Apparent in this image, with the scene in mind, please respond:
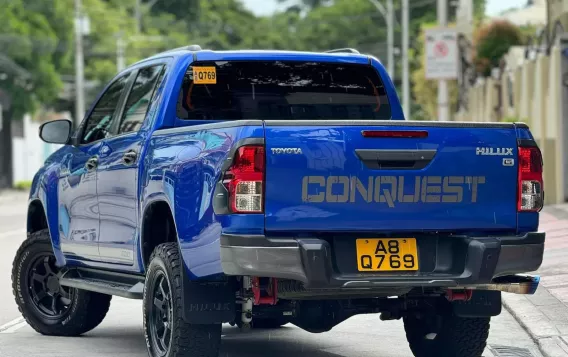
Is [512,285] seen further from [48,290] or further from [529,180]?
[48,290]

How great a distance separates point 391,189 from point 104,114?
3.27 m

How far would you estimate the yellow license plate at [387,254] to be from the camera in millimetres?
7227

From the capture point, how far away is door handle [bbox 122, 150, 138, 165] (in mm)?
8633

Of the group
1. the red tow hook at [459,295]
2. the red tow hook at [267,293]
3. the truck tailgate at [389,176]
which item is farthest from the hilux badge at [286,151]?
the red tow hook at [459,295]

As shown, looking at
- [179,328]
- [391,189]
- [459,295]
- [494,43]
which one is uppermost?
[494,43]

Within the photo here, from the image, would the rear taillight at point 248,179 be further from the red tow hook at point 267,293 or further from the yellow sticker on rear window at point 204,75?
the yellow sticker on rear window at point 204,75

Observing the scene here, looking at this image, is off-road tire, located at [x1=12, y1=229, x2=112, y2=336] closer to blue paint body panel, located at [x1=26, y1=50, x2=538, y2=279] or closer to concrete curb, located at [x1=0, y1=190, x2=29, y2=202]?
blue paint body panel, located at [x1=26, y1=50, x2=538, y2=279]

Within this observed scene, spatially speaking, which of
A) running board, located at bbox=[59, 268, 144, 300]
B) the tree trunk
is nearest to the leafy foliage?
the tree trunk

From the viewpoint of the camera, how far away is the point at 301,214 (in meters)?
7.04

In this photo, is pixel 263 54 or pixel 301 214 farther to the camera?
pixel 263 54

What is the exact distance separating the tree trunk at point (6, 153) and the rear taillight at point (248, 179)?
44.4 meters

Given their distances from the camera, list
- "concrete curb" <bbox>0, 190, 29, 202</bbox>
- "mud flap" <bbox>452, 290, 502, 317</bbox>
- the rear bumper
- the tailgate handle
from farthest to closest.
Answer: "concrete curb" <bbox>0, 190, 29, 202</bbox>
"mud flap" <bbox>452, 290, 502, 317</bbox>
the tailgate handle
the rear bumper

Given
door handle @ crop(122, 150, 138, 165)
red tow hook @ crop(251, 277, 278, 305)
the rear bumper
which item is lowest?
red tow hook @ crop(251, 277, 278, 305)

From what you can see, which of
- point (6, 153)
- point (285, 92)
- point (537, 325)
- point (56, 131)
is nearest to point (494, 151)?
point (285, 92)
